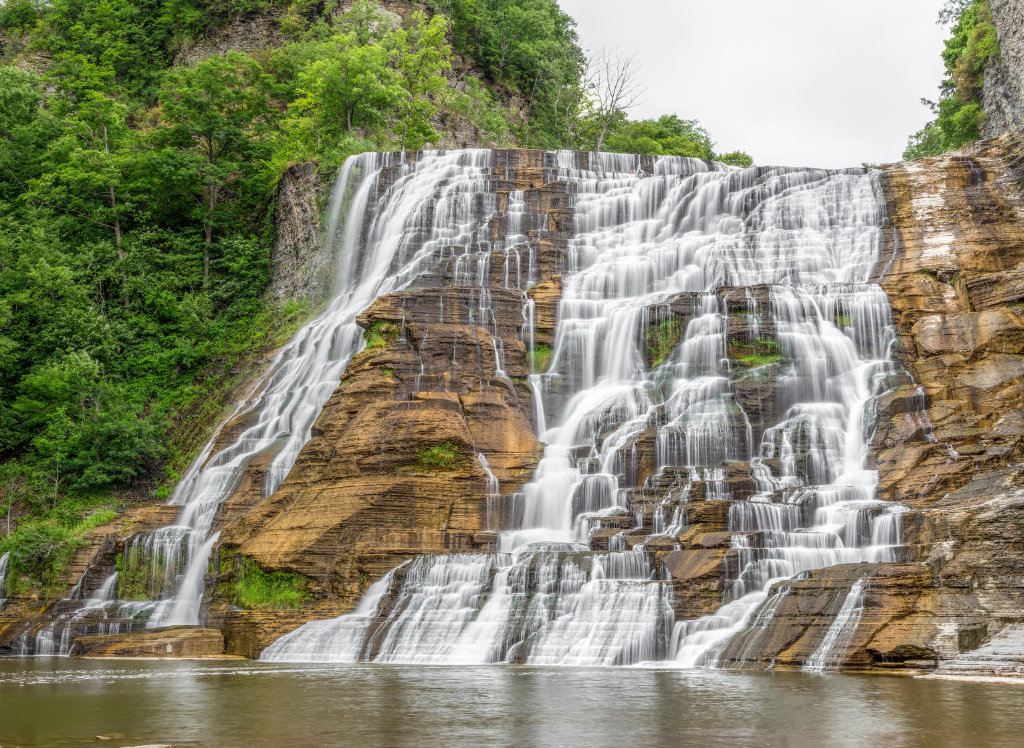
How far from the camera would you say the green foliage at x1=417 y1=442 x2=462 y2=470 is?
25641 mm

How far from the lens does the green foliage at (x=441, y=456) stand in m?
25.6

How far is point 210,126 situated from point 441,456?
30.6m

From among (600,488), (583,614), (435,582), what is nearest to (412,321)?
(600,488)

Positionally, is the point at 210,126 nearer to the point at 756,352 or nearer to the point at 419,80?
the point at 419,80

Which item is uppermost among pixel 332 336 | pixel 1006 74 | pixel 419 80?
→ pixel 419 80

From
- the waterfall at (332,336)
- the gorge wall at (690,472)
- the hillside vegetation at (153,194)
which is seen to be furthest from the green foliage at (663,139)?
the gorge wall at (690,472)

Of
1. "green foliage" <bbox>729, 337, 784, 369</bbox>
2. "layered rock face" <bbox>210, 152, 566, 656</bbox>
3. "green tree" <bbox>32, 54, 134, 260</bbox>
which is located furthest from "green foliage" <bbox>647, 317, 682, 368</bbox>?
"green tree" <bbox>32, 54, 134, 260</bbox>

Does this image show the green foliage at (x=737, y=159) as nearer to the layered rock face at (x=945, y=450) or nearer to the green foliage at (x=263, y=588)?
the layered rock face at (x=945, y=450)

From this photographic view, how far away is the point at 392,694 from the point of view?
13117mm

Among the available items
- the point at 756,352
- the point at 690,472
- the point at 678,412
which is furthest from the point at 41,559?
the point at 756,352

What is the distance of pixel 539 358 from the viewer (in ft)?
105

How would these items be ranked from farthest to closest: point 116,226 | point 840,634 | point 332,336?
point 116,226
point 332,336
point 840,634

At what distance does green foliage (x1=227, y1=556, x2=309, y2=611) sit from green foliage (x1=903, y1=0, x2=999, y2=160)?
139 feet

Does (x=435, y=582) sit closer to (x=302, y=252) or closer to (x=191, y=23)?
(x=302, y=252)
